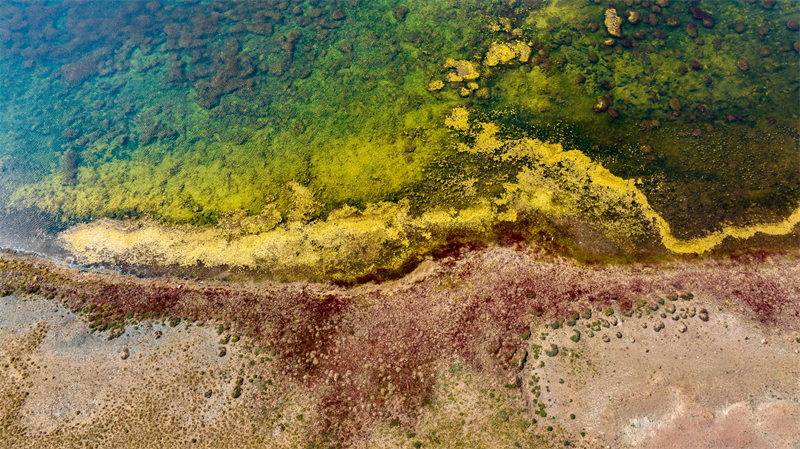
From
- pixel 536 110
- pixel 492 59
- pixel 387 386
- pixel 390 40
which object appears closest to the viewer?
pixel 387 386

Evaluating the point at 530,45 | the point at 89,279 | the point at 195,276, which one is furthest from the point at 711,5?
the point at 89,279

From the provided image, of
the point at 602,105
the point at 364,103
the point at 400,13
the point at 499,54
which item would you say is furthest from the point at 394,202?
the point at 400,13

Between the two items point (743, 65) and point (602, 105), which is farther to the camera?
point (743, 65)

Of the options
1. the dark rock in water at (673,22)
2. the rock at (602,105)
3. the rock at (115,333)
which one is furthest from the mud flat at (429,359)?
the dark rock in water at (673,22)

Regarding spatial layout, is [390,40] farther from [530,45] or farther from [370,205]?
[370,205]

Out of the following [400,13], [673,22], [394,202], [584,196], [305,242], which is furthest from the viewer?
[400,13]

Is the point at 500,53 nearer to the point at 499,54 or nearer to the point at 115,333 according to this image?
the point at 499,54
